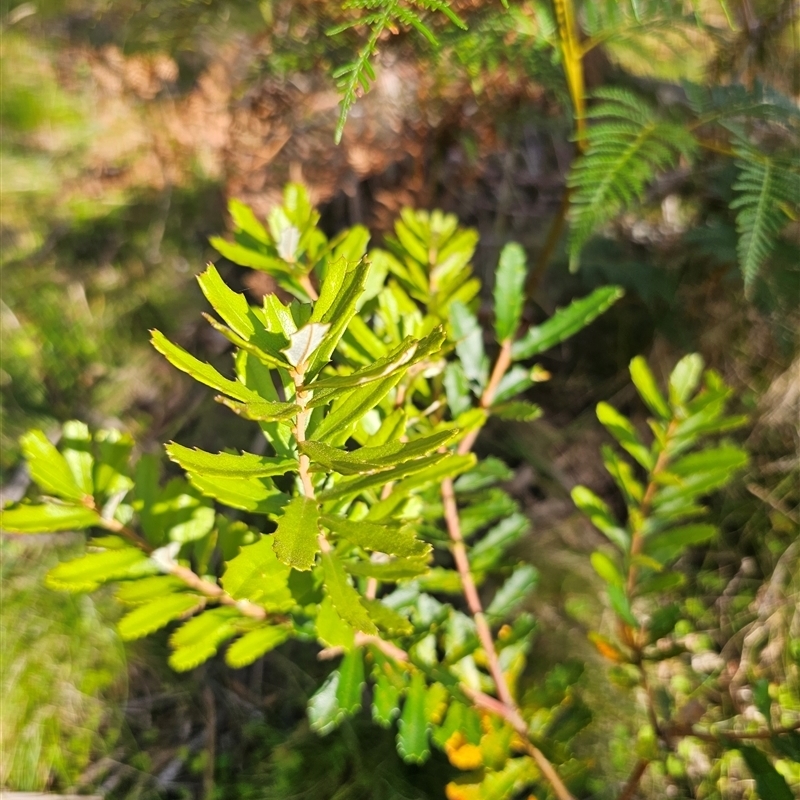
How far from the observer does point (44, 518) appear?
741 millimetres

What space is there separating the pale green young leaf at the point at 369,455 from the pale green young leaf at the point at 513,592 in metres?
0.56

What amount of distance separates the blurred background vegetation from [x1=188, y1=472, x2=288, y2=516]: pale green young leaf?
633 mm

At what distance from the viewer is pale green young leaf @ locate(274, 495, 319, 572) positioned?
1.69 ft

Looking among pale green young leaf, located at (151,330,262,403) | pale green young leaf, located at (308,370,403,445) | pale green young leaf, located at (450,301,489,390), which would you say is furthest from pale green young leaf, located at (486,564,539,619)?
pale green young leaf, located at (151,330,262,403)

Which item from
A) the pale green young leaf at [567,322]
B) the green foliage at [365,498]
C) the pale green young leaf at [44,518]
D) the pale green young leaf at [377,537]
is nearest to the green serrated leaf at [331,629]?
the green foliage at [365,498]

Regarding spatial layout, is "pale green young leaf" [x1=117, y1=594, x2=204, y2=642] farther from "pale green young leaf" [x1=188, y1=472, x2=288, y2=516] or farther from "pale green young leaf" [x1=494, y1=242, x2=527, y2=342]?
"pale green young leaf" [x1=494, y1=242, x2=527, y2=342]

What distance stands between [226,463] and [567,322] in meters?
0.57

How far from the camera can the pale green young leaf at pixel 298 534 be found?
1.69 feet

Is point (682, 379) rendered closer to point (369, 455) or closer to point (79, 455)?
point (369, 455)

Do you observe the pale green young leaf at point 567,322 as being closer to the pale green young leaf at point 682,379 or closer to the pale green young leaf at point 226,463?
the pale green young leaf at point 682,379

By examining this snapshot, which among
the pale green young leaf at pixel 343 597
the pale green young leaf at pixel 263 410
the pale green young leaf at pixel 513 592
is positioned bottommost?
the pale green young leaf at pixel 513 592

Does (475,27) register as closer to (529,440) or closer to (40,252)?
(529,440)

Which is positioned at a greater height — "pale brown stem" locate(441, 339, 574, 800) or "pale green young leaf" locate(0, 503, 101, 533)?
"pale green young leaf" locate(0, 503, 101, 533)

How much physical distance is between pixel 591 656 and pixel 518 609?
0.20m
